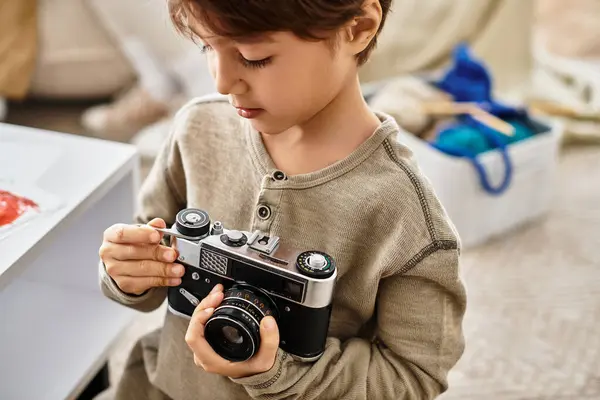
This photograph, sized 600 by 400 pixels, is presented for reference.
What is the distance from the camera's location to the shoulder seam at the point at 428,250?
0.67 meters

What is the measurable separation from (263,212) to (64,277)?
1.43ft

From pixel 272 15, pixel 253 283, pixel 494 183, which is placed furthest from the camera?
pixel 494 183

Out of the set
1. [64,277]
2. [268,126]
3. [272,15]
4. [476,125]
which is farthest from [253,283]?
[476,125]

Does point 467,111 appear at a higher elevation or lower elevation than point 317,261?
lower

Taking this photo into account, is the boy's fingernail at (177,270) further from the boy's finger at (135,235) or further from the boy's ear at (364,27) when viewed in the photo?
the boy's ear at (364,27)

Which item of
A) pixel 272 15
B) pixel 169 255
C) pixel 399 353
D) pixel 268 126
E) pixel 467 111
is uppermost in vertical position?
pixel 272 15

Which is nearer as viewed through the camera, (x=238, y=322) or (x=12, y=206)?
(x=238, y=322)

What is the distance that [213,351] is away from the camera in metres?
0.66

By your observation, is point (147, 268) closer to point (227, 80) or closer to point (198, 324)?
point (198, 324)

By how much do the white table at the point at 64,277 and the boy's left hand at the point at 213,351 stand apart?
23 cm

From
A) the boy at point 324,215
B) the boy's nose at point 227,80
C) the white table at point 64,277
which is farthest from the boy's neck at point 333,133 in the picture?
the white table at point 64,277

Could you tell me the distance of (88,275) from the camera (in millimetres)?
1000

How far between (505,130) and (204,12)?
1004 mm

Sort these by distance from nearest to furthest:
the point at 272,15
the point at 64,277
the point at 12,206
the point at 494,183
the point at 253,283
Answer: the point at 272,15
the point at 253,283
the point at 12,206
the point at 64,277
the point at 494,183
